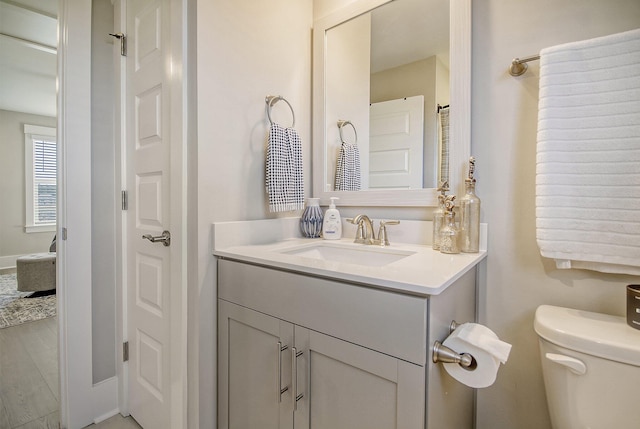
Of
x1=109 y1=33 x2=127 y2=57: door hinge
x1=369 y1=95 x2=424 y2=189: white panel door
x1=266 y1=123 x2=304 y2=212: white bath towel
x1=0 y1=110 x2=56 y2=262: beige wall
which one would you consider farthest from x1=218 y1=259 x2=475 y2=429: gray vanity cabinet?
x1=0 y1=110 x2=56 y2=262: beige wall

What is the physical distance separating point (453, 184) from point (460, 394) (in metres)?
0.74

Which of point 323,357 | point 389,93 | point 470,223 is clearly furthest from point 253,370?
point 389,93

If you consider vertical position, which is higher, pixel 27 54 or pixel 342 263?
pixel 27 54

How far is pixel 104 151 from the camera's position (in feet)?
4.90

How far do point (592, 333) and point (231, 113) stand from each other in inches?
54.3

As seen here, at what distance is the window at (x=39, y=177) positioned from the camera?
15.6 feet

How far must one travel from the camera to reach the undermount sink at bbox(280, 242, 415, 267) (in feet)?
3.79

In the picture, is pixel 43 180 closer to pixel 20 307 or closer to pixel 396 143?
pixel 20 307

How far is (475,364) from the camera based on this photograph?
27.0 inches

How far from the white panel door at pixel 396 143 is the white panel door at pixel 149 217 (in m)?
0.89

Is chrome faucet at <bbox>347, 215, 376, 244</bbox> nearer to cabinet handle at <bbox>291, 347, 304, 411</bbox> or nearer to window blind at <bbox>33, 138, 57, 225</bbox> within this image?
cabinet handle at <bbox>291, 347, 304, 411</bbox>

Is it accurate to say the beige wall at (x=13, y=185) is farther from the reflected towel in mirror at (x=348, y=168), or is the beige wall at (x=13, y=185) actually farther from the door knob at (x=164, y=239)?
the reflected towel in mirror at (x=348, y=168)

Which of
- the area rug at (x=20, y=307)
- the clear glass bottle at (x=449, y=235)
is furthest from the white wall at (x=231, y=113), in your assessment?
the area rug at (x=20, y=307)

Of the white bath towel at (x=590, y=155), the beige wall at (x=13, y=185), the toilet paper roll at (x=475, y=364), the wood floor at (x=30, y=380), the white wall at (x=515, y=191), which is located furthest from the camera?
the beige wall at (x=13, y=185)
